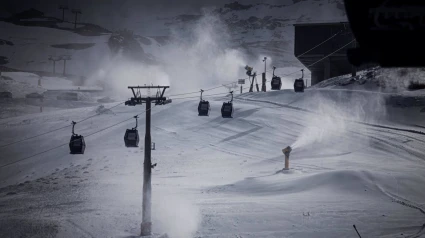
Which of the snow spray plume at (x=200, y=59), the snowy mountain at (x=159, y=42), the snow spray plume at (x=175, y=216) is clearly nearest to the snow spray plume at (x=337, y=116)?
the snow spray plume at (x=175, y=216)

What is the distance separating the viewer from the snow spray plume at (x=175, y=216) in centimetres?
1612

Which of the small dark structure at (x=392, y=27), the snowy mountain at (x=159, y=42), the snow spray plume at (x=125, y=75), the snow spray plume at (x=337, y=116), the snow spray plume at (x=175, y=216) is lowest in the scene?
the snow spray plume at (x=175, y=216)

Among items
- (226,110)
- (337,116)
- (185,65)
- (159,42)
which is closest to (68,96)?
(226,110)

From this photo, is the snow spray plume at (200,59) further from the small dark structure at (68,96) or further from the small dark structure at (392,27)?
the small dark structure at (392,27)

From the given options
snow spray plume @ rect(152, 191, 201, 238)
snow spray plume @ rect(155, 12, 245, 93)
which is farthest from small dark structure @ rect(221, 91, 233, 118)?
snow spray plume @ rect(155, 12, 245, 93)

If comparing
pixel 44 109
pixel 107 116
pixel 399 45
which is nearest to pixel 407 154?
pixel 399 45

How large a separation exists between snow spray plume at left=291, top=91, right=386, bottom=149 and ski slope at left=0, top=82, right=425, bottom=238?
0.33ft

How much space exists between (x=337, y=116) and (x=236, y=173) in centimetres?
1672

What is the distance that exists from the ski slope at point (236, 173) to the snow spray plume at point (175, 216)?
58 millimetres

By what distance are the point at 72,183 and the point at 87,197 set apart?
16.1ft

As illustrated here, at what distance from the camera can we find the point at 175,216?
18.1m

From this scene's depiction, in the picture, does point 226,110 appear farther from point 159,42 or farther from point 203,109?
point 159,42

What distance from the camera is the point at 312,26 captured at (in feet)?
156

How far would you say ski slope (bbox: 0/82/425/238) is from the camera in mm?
16531
